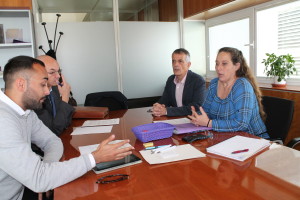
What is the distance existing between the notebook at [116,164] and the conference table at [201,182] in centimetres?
3

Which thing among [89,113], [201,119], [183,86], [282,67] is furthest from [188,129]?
[282,67]

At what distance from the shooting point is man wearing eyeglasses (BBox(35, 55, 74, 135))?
2.04 metres

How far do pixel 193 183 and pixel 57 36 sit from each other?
140 inches

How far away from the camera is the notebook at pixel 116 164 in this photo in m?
1.29

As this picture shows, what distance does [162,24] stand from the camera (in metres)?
4.56

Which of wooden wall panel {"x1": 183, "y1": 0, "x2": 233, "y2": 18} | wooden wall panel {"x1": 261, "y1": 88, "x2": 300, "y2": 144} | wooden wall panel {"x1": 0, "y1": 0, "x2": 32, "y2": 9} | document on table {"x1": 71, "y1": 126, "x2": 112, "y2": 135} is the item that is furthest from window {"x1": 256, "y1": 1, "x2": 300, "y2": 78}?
wooden wall panel {"x1": 0, "y1": 0, "x2": 32, "y2": 9}

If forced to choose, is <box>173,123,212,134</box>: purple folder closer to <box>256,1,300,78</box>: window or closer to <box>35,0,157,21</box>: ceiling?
<box>256,1,300,78</box>: window

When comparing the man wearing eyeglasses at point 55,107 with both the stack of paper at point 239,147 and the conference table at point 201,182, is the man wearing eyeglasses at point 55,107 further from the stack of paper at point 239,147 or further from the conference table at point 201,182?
the stack of paper at point 239,147

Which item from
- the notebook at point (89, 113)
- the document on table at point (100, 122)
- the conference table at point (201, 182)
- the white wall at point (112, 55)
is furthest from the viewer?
the white wall at point (112, 55)

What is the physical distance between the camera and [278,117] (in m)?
2.04

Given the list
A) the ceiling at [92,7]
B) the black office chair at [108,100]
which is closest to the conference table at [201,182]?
the black office chair at [108,100]

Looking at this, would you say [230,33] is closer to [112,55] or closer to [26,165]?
[112,55]

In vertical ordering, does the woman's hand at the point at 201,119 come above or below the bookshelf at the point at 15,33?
below

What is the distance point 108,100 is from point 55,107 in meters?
1.06
